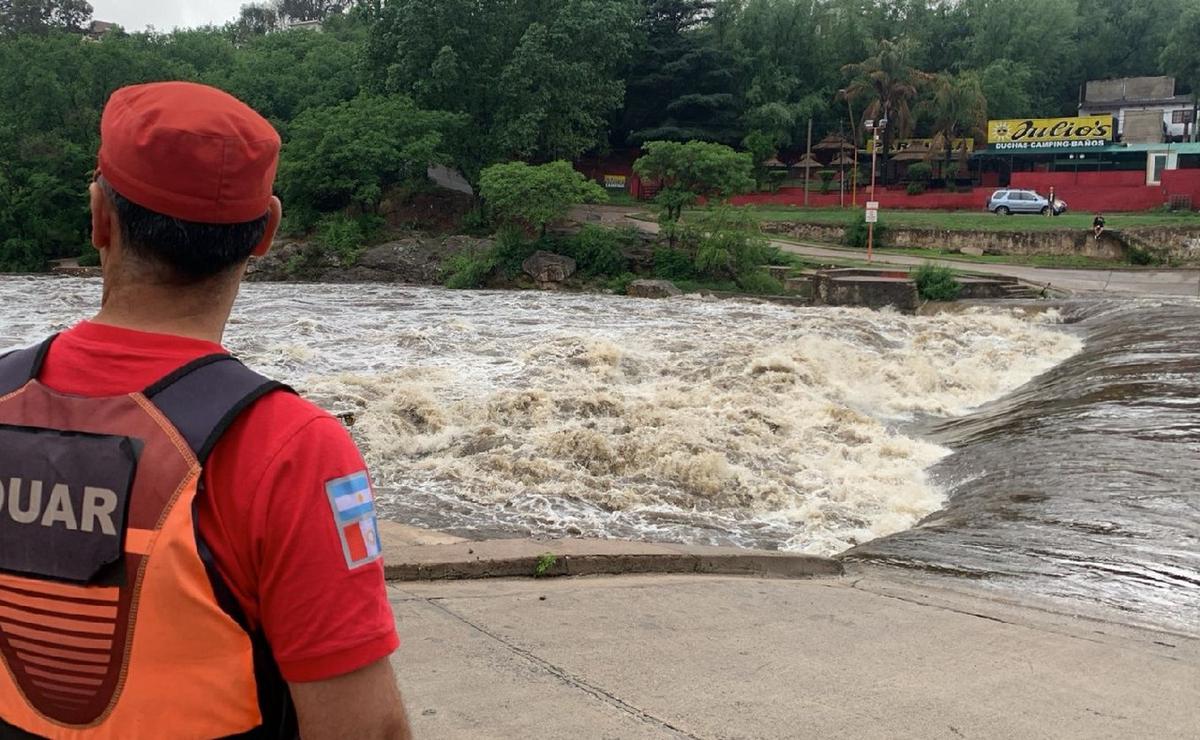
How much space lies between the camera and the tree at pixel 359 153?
39.9 meters

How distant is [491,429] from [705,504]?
318cm

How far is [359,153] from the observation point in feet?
131

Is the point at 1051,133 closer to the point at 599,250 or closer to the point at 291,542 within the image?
the point at 599,250

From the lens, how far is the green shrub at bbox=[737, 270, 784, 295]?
31.1 metres

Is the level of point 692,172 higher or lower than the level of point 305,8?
lower

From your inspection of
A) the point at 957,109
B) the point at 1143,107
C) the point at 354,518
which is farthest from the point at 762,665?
the point at 1143,107

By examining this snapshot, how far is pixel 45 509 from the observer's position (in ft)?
4.95

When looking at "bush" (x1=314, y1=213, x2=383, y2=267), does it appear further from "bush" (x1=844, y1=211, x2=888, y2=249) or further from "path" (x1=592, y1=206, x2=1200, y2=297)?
"bush" (x1=844, y1=211, x2=888, y2=249)

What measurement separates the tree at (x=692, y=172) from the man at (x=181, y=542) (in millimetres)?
34453

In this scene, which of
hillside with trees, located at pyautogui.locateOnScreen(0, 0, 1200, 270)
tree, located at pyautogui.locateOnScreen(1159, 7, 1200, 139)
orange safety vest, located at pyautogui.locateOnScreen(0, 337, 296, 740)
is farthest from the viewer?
tree, located at pyautogui.locateOnScreen(1159, 7, 1200, 139)

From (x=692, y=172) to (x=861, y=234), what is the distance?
25.2ft

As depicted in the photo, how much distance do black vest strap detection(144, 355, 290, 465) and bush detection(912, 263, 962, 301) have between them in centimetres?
2719

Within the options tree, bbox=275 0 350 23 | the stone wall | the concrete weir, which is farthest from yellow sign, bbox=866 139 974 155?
tree, bbox=275 0 350 23

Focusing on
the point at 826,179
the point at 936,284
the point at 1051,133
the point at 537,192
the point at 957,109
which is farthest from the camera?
the point at 826,179
